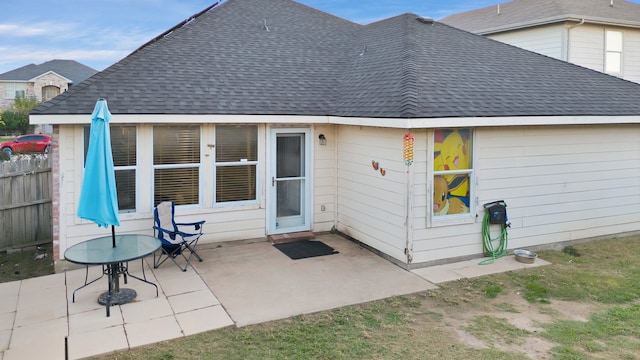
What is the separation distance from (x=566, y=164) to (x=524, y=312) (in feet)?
13.8

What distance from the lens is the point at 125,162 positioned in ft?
26.0

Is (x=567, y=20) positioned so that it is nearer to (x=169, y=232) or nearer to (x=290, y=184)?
(x=290, y=184)

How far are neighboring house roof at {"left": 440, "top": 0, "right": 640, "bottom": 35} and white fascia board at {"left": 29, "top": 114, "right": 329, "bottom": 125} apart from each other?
1124cm

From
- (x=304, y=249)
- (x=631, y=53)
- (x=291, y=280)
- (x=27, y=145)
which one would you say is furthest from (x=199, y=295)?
(x=27, y=145)

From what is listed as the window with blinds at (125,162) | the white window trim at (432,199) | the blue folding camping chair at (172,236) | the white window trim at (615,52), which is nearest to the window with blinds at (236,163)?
the blue folding camping chair at (172,236)

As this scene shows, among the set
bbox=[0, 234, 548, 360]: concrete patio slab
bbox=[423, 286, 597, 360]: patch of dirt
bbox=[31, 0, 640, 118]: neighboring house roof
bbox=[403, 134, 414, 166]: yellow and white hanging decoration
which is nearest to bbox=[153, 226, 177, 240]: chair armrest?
bbox=[0, 234, 548, 360]: concrete patio slab

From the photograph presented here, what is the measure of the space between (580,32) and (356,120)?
11944 millimetres

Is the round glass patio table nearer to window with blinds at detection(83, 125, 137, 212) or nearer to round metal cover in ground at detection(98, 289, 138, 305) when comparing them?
round metal cover in ground at detection(98, 289, 138, 305)

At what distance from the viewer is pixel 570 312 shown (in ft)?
19.4

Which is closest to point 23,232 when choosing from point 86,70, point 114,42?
point 114,42

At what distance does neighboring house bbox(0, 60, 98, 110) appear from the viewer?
134 feet

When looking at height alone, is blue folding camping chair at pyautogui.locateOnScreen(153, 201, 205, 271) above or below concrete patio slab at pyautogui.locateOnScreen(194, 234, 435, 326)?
above

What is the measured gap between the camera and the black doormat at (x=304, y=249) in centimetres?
827

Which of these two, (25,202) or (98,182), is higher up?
(98,182)
